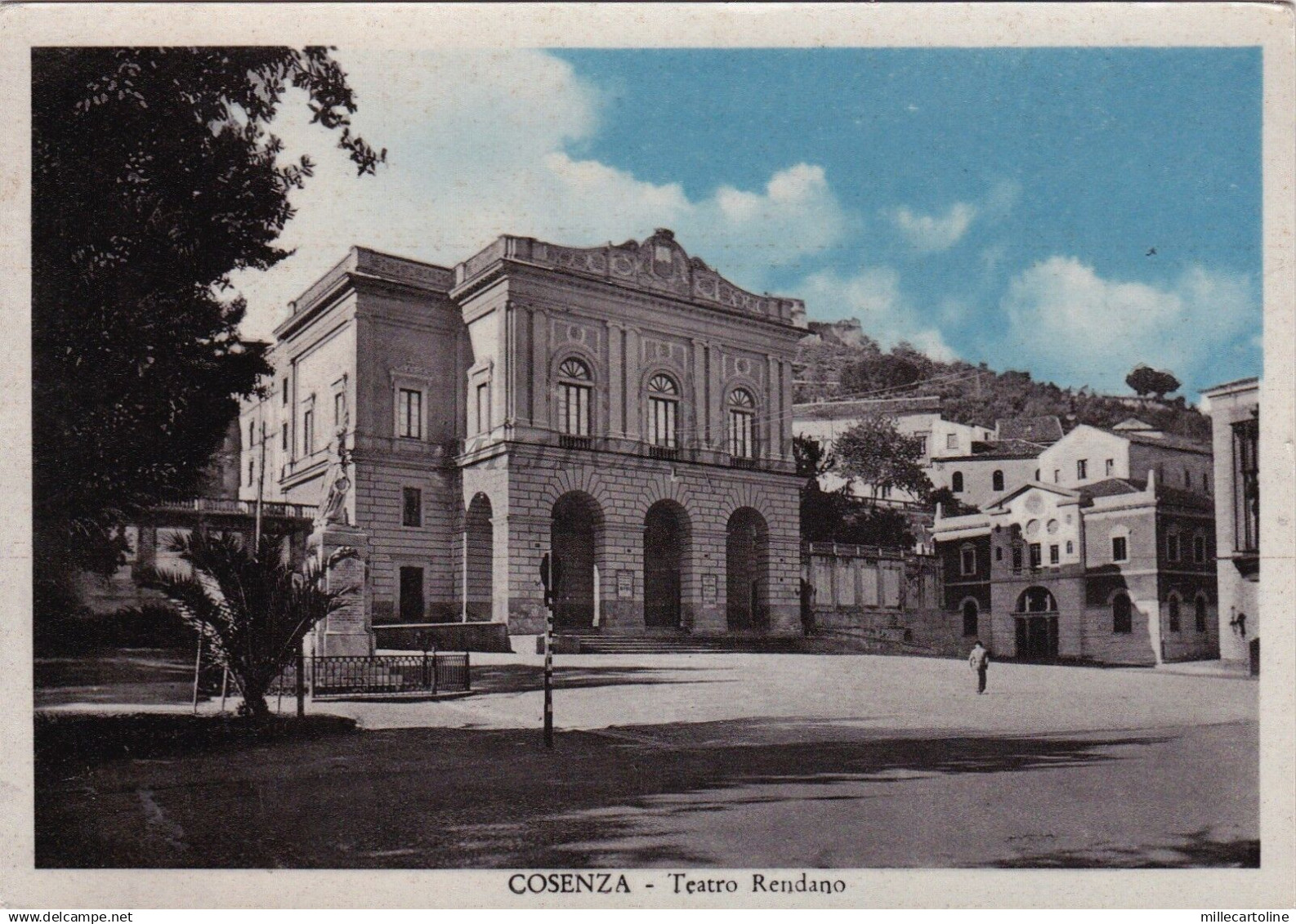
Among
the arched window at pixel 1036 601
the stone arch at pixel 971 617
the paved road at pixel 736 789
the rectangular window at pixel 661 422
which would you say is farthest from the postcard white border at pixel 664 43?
the rectangular window at pixel 661 422

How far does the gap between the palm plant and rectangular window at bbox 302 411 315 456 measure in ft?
5.56

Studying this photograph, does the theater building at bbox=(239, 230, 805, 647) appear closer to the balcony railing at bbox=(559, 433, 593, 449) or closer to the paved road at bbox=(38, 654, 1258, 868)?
the balcony railing at bbox=(559, 433, 593, 449)

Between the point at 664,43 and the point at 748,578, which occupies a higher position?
the point at 664,43

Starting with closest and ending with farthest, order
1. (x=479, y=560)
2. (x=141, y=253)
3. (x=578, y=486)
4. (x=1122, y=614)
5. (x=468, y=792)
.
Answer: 1. (x=468, y=792)
2. (x=141, y=253)
3. (x=1122, y=614)
4. (x=479, y=560)
5. (x=578, y=486)

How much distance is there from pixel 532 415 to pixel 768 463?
9.90ft

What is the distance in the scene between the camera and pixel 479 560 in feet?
38.4

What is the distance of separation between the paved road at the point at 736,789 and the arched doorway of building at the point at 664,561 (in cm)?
377

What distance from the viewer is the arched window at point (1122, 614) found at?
10.3 meters

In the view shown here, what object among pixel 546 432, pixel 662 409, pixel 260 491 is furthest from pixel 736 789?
pixel 662 409

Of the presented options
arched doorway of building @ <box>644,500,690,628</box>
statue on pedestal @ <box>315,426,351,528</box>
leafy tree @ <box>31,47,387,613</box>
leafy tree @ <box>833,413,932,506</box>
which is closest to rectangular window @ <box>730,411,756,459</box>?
arched doorway of building @ <box>644,500,690,628</box>

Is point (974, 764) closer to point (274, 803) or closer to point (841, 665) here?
point (841, 665)

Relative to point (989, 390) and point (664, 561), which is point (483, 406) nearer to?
point (664, 561)

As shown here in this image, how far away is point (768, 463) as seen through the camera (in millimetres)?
13539

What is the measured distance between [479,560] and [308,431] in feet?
7.70
